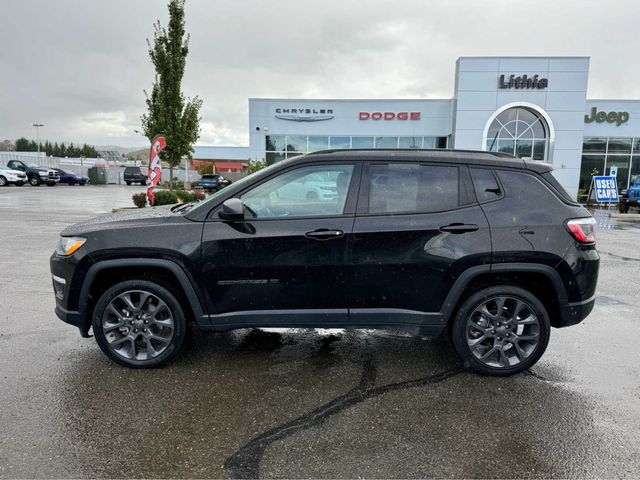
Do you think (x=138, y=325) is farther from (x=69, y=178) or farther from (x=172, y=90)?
(x=69, y=178)

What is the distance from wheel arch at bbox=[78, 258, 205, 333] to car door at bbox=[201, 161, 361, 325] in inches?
6.1

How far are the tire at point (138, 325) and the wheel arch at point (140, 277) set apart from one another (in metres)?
0.08

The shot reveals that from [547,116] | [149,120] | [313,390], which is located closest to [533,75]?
[547,116]

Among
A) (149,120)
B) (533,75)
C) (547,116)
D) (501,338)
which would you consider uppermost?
(533,75)

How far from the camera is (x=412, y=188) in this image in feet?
12.2

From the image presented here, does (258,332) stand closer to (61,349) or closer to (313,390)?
(313,390)

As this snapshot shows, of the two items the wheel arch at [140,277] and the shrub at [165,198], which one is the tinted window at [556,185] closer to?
the wheel arch at [140,277]

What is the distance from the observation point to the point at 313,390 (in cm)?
343

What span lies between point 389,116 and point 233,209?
27.0m

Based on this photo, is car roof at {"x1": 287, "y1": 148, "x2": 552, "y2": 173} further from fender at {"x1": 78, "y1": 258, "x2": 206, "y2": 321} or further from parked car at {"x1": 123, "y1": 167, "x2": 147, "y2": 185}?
parked car at {"x1": 123, "y1": 167, "x2": 147, "y2": 185}

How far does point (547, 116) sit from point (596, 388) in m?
25.9

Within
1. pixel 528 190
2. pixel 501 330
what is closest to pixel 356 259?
pixel 501 330

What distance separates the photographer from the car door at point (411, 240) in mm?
3553

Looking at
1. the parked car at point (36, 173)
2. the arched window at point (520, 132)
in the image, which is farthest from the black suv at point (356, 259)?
the parked car at point (36, 173)
